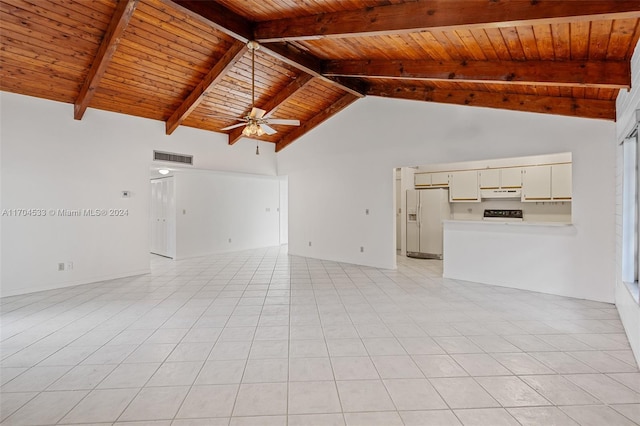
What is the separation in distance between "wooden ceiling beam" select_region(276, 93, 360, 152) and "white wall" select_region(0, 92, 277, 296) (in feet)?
9.23

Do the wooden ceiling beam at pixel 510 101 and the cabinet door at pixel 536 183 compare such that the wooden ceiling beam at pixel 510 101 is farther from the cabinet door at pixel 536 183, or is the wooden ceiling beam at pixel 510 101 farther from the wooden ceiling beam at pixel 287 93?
the cabinet door at pixel 536 183

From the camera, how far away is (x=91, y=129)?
216 inches

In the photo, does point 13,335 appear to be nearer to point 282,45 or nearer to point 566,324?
point 282,45

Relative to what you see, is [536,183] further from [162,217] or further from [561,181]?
[162,217]

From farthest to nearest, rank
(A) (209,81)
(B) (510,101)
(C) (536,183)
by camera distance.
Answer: (C) (536,183)
(A) (209,81)
(B) (510,101)

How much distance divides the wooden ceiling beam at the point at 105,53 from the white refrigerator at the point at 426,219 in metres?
6.26

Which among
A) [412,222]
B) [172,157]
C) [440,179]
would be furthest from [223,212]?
[440,179]

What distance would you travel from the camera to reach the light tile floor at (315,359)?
6.49 ft

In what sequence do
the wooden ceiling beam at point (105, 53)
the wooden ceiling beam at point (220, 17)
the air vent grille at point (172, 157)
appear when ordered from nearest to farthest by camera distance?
1. the wooden ceiling beam at point (220, 17)
2. the wooden ceiling beam at point (105, 53)
3. the air vent grille at point (172, 157)

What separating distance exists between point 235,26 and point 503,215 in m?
6.22

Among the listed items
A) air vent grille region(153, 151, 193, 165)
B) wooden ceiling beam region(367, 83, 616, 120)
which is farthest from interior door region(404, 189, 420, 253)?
air vent grille region(153, 151, 193, 165)

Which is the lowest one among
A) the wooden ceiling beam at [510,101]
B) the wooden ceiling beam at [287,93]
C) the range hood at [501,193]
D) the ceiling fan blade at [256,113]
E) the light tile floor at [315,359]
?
the light tile floor at [315,359]

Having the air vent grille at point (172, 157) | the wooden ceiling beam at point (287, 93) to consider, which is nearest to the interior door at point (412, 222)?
the wooden ceiling beam at point (287, 93)

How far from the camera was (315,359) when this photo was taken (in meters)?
2.64
